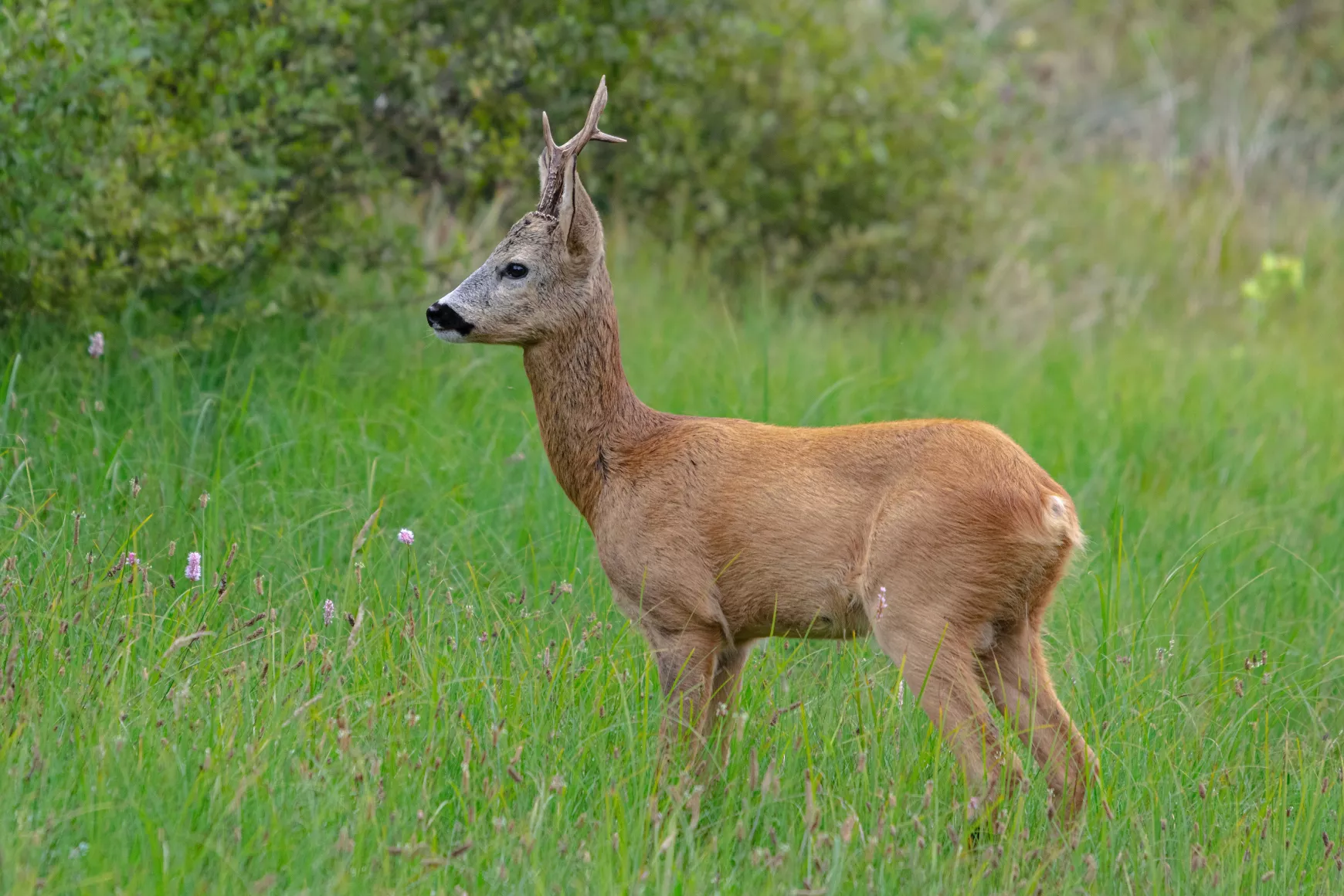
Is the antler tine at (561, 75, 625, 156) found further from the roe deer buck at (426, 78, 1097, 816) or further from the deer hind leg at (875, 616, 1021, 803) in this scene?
the deer hind leg at (875, 616, 1021, 803)

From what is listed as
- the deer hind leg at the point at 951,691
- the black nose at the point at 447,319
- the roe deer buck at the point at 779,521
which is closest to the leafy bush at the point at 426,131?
the black nose at the point at 447,319

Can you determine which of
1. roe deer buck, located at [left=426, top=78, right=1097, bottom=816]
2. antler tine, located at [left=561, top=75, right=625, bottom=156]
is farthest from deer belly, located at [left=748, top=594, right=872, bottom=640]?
antler tine, located at [left=561, top=75, right=625, bottom=156]

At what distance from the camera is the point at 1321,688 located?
17.4ft

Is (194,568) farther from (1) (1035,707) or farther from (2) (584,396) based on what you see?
(1) (1035,707)

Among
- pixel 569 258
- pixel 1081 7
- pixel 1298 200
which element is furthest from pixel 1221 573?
pixel 1081 7

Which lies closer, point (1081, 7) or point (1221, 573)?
point (1221, 573)

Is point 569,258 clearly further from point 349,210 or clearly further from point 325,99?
point 349,210

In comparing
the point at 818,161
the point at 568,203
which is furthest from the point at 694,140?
the point at 568,203

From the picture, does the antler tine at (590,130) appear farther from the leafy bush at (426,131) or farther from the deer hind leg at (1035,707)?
the leafy bush at (426,131)

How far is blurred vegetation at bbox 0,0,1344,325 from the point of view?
6.18 metres

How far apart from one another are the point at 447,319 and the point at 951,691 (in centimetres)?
174

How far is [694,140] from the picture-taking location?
924 centimetres

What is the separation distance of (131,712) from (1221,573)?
406cm

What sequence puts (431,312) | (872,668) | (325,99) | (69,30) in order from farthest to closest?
(325,99)
(69,30)
(872,668)
(431,312)
